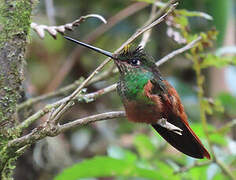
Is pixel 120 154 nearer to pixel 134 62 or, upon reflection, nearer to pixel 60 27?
pixel 134 62

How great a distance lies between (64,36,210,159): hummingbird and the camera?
73.4 inches

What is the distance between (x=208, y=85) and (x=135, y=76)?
278cm

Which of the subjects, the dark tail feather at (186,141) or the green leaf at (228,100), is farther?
the green leaf at (228,100)

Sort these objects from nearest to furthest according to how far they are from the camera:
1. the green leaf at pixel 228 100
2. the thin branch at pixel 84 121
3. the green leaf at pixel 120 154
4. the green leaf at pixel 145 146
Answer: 1. the thin branch at pixel 84 121
2. the green leaf at pixel 120 154
3. the green leaf at pixel 145 146
4. the green leaf at pixel 228 100

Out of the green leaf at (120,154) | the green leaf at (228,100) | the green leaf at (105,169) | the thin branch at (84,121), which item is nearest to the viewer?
the thin branch at (84,121)

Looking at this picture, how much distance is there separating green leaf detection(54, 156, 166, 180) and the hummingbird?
16.4 inches

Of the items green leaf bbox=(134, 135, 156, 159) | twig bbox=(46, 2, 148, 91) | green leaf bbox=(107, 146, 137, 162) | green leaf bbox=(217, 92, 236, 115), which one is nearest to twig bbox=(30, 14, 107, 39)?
green leaf bbox=(107, 146, 137, 162)

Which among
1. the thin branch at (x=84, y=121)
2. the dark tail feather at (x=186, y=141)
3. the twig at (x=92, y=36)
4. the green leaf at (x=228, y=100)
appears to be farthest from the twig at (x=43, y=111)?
the green leaf at (x=228, y=100)

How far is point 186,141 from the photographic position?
2002 mm

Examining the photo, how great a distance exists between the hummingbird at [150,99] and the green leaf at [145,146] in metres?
0.98

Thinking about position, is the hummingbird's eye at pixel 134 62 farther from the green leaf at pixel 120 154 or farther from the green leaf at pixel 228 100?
the green leaf at pixel 228 100

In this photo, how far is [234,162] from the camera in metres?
2.65

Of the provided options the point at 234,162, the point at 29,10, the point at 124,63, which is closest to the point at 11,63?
the point at 29,10

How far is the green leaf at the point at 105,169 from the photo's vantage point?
2.36 metres
